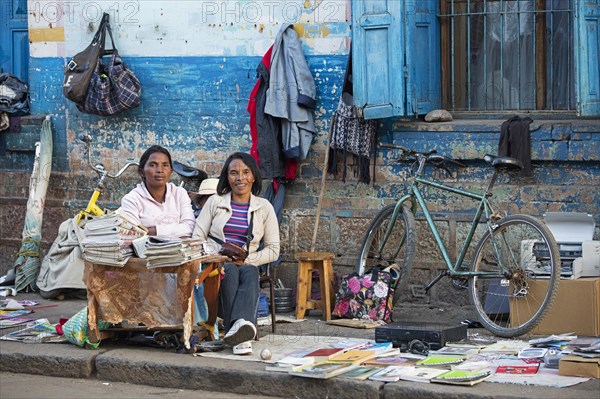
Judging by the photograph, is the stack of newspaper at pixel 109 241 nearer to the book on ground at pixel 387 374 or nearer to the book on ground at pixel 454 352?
the book on ground at pixel 387 374

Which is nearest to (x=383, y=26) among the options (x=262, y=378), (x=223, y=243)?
(x=223, y=243)

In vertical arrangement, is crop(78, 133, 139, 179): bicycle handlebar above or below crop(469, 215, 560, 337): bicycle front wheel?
above

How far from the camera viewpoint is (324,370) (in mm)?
7012

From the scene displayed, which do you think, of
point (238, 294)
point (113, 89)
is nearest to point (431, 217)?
point (238, 294)

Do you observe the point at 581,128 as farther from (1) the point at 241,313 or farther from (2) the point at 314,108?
(1) the point at 241,313

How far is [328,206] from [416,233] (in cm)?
87

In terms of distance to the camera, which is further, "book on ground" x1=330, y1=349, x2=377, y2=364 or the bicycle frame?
the bicycle frame

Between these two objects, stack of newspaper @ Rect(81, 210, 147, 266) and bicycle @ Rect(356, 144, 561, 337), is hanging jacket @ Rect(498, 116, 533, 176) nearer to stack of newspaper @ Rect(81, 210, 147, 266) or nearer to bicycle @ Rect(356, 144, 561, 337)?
bicycle @ Rect(356, 144, 561, 337)

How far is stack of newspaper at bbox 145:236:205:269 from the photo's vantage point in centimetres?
761

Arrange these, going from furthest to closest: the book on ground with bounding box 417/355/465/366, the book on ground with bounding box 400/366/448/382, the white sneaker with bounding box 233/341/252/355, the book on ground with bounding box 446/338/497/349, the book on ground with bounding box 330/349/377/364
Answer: the book on ground with bounding box 446/338/497/349 < the white sneaker with bounding box 233/341/252/355 < the book on ground with bounding box 330/349/377/364 < the book on ground with bounding box 417/355/465/366 < the book on ground with bounding box 400/366/448/382

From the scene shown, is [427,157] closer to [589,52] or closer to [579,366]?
[589,52]

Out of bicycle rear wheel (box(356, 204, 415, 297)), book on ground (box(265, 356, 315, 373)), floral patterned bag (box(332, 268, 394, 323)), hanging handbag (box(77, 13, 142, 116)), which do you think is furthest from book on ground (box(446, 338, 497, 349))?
hanging handbag (box(77, 13, 142, 116))

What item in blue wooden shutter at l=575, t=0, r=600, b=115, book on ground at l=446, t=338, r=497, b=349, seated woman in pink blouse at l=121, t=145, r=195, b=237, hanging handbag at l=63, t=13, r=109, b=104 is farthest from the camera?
hanging handbag at l=63, t=13, r=109, b=104

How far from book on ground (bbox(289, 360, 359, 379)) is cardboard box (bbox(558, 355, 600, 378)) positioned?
49.6 inches
